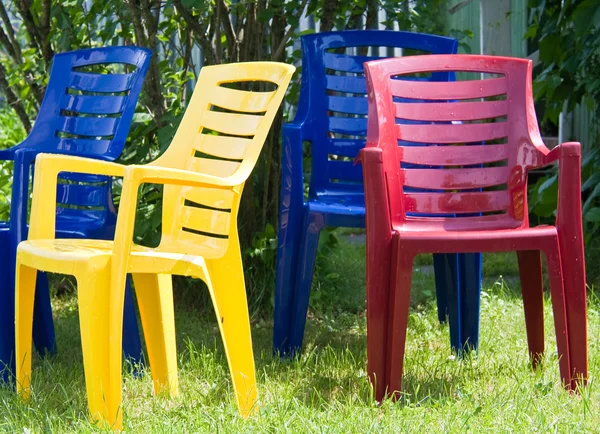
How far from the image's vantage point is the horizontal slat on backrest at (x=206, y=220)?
2.70 m

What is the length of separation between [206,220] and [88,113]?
866mm

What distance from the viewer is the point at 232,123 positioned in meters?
2.95

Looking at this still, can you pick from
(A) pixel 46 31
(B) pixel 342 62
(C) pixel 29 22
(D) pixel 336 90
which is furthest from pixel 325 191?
(C) pixel 29 22

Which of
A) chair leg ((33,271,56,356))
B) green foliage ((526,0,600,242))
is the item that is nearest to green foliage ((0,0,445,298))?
green foliage ((526,0,600,242))

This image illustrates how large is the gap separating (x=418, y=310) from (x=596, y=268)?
0.97 metres

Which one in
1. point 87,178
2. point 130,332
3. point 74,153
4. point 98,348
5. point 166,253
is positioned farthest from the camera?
point 87,178

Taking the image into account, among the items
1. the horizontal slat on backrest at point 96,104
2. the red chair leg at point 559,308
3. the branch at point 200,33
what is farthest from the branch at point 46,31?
the red chair leg at point 559,308

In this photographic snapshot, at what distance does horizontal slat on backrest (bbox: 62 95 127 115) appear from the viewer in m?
3.34

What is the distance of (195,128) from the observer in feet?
9.88

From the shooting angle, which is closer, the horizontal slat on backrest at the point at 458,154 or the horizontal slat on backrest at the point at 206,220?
the horizontal slat on backrest at the point at 206,220

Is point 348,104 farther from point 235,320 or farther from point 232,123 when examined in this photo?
point 235,320

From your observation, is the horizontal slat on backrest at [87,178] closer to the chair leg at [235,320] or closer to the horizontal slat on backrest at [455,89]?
the chair leg at [235,320]

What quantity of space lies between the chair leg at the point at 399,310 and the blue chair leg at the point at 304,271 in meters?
0.58

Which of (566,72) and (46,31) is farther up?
(46,31)
